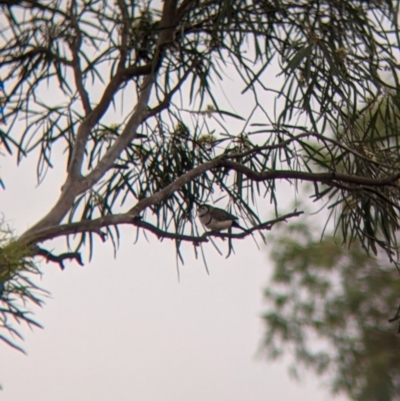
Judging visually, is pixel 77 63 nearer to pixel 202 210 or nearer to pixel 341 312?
pixel 202 210

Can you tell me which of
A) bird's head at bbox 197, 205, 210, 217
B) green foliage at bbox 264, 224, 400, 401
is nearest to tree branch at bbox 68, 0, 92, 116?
bird's head at bbox 197, 205, 210, 217

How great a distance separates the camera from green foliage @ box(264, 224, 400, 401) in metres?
6.03

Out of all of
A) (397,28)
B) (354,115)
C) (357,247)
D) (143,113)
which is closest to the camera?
(397,28)

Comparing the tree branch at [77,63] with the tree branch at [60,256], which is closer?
the tree branch at [60,256]

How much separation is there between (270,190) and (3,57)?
30.7 inches

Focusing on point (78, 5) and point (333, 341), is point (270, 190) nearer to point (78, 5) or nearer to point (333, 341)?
point (78, 5)

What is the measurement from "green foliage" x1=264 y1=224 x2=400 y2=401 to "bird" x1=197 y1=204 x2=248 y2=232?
12.5ft

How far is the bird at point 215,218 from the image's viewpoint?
2352 mm

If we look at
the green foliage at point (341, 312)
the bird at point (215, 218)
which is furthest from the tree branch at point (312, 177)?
the green foliage at point (341, 312)

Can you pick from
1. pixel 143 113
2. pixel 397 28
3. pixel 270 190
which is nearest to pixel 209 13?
pixel 143 113

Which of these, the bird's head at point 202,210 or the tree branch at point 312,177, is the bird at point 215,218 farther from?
the tree branch at point 312,177

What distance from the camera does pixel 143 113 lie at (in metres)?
2.25

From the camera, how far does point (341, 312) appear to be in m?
6.22

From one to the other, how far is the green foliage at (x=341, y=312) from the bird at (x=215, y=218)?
12.5 ft
